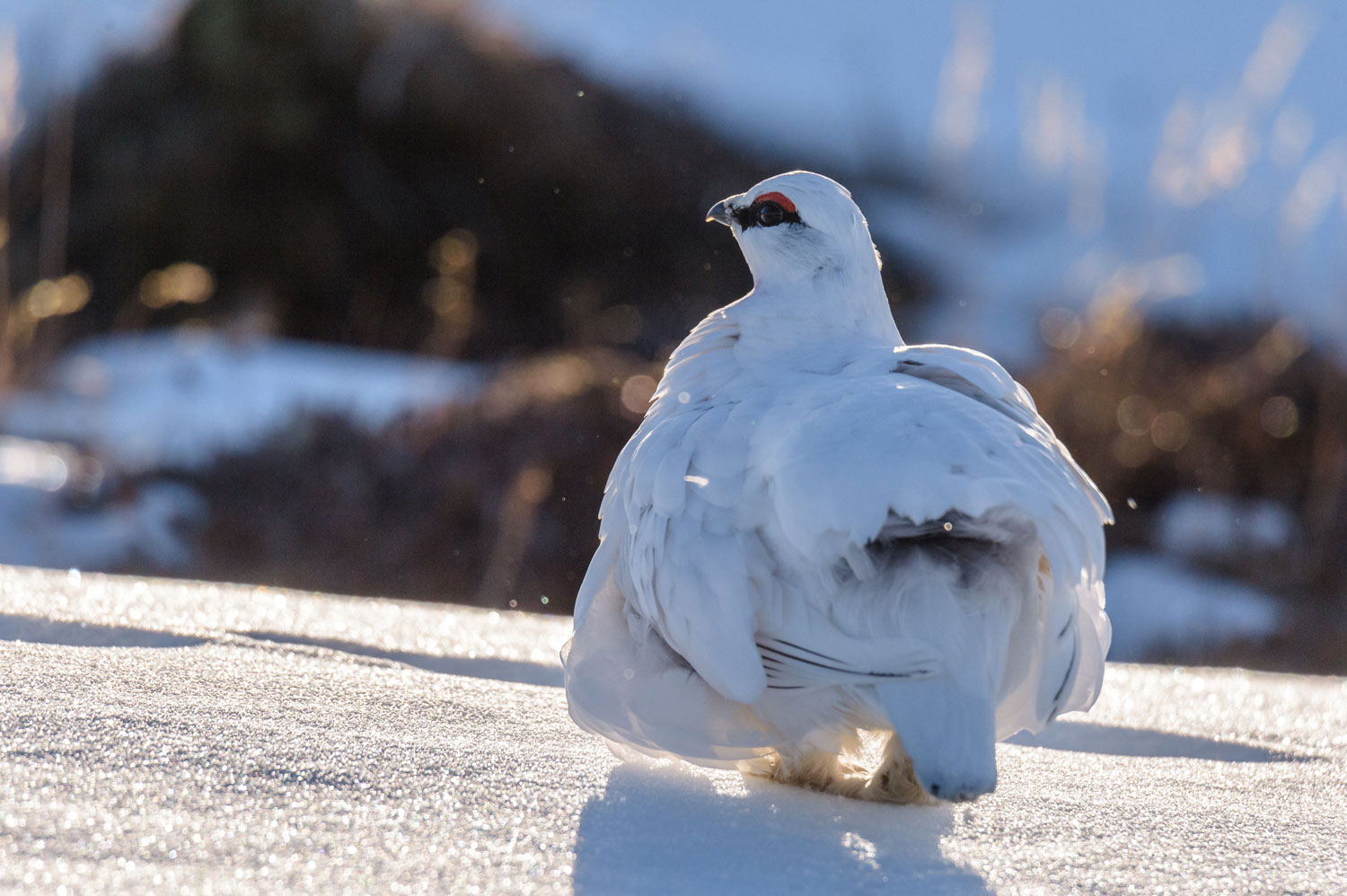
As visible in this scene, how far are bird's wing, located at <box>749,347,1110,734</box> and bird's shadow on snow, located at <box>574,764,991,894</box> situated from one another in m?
0.22

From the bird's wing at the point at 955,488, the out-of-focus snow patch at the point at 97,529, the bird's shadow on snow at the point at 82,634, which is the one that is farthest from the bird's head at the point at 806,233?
the out-of-focus snow patch at the point at 97,529

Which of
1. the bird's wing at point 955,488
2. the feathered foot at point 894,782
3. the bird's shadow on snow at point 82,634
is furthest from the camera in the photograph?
the bird's shadow on snow at point 82,634

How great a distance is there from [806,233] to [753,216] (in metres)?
0.10

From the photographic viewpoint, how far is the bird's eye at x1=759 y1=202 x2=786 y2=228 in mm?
1911

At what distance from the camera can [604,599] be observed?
1.52 m

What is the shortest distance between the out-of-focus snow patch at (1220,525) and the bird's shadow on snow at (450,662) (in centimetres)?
368

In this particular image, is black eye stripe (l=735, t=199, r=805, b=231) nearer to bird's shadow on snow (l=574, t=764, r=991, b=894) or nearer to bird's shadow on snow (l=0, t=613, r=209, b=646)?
bird's shadow on snow (l=574, t=764, r=991, b=894)

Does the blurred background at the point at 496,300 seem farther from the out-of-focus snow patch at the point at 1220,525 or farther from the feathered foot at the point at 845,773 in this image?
the feathered foot at the point at 845,773

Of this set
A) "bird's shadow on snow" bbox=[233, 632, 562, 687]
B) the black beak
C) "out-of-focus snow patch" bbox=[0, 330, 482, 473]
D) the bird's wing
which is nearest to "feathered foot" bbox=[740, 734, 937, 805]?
the bird's wing

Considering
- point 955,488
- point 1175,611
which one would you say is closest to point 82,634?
point 955,488

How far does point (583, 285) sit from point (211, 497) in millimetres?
4405

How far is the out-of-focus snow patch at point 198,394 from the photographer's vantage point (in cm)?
529

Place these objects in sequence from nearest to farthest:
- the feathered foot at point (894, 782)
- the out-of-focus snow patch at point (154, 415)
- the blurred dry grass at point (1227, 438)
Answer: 1. the feathered foot at point (894, 782)
2. the out-of-focus snow patch at point (154, 415)
3. the blurred dry grass at point (1227, 438)

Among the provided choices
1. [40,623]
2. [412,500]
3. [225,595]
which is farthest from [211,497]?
[40,623]
